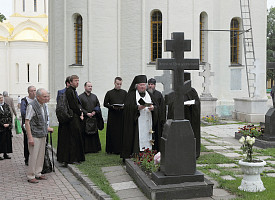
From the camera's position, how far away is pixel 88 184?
7332mm

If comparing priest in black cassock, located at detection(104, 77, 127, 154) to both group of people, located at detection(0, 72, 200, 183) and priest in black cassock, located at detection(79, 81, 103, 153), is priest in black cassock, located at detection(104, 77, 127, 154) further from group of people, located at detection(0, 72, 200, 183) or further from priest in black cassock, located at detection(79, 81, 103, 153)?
priest in black cassock, located at detection(79, 81, 103, 153)

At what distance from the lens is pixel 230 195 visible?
6391 mm

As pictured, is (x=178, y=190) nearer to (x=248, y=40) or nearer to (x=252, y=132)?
(x=252, y=132)

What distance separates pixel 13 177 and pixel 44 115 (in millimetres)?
1495

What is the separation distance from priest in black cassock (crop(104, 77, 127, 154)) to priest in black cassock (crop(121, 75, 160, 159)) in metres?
1.57

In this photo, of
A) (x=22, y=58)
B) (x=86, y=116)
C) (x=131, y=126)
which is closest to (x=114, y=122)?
(x=86, y=116)

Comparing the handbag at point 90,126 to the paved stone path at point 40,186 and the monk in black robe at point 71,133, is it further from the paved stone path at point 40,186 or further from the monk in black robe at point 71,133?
the paved stone path at point 40,186

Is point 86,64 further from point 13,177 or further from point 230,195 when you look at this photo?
point 230,195

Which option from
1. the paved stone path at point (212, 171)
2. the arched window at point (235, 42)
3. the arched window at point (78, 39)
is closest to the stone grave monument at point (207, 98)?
the arched window at point (235, 42)

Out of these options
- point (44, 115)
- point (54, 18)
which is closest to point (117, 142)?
point (44, 115)

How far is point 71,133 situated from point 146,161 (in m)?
2.38

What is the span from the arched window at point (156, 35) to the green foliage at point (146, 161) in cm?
1252

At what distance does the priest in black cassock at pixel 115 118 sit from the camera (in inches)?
407

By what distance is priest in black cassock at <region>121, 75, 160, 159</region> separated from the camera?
8.55m
